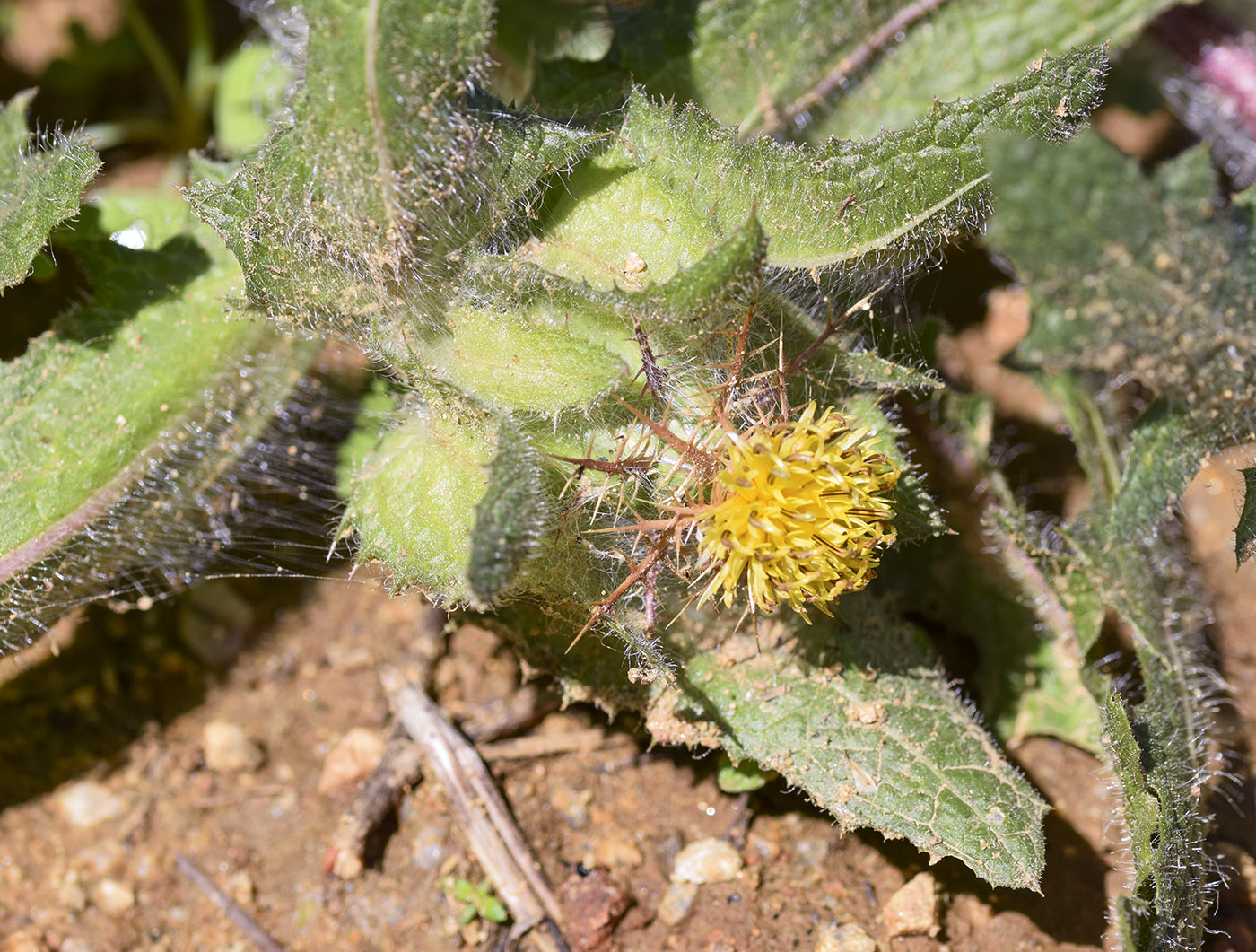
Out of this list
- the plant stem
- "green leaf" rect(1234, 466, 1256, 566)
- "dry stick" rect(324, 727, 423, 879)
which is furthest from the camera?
the plant stem

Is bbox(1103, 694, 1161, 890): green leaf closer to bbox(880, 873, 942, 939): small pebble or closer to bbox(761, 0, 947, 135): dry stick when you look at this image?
bbox(880, 873, 942, 939): small pebble

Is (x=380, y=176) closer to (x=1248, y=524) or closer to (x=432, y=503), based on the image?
(x=432, y=503)

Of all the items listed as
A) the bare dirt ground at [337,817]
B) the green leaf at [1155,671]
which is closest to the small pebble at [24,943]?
the bare dirt ground at [337,817]

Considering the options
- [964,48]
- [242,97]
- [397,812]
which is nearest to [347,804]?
[397,812]

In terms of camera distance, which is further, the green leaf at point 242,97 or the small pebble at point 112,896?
the green leaf at point 242,97

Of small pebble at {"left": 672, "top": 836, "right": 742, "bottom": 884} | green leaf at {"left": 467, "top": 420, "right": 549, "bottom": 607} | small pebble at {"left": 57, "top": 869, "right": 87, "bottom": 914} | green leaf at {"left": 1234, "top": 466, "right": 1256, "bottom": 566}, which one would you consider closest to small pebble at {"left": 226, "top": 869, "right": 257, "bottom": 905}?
small pebble at {"left": 57, "top": 869, "right": 87, "bottom": 914}

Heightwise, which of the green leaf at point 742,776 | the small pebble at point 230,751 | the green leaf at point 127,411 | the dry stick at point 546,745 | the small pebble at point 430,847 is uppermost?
the green leaf at point 127,411

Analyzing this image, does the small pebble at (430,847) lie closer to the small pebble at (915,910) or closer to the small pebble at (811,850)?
the small pebble at (811,850)
